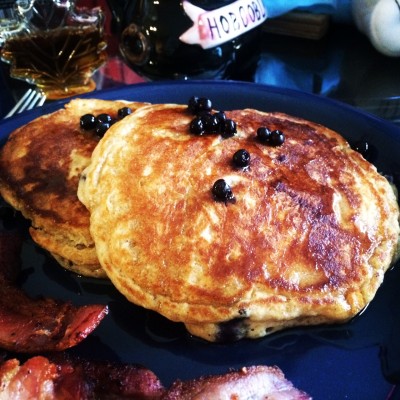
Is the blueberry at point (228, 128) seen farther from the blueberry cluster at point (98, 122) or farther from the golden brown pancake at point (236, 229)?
the blueberry cluster at point (98, 122)

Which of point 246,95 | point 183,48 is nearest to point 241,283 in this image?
point 246,95

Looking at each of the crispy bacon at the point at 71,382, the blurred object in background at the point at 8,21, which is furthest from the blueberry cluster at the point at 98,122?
the blurred object in background at the point at 8,21

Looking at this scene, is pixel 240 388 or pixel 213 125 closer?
pixel 240 388

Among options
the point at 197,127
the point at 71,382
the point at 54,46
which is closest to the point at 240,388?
the point at 71,382

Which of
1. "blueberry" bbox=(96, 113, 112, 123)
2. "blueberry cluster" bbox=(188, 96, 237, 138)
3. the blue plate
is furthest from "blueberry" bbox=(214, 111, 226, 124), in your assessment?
the blue plate

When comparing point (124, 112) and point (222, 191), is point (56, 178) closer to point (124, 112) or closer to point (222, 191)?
point (124, 112)

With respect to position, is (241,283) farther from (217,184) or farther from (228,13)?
(228,13)

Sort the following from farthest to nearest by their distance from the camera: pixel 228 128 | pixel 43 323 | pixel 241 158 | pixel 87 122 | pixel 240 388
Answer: pixel 87 122, pixel 228 128, pixel 241 158, pixel 43 323, pixel 240 388
